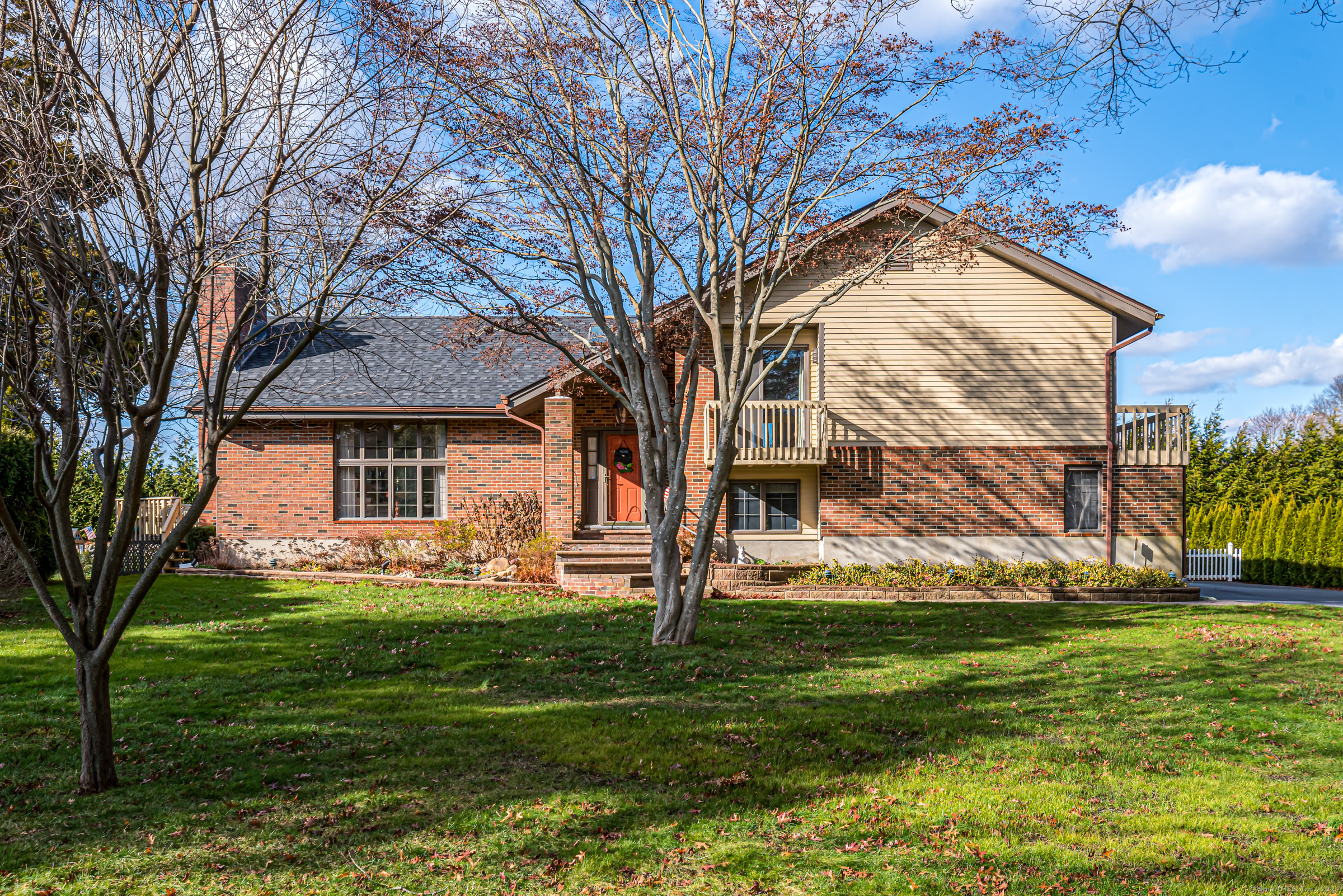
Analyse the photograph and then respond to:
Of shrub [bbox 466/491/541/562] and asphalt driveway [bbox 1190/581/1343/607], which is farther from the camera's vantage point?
shrub [bbox 466/491/541/562]

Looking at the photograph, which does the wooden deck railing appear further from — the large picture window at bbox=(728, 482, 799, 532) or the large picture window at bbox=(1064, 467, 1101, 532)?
the large picture window at bbox=(1064, 467, 1101, 532)

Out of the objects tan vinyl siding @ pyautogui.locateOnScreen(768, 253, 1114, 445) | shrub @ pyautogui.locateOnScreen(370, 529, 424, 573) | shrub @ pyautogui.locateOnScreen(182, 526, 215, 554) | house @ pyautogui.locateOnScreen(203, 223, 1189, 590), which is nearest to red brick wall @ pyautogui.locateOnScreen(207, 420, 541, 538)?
shrub @ pyautogui.locateOnScreen(370, 529, 424, 573)

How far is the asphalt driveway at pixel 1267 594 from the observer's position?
1720 cm

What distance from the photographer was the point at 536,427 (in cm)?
1875

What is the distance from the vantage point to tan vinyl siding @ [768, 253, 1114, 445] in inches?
691

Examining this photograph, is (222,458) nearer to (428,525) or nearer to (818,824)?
(428,525)

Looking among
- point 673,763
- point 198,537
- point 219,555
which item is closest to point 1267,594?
point 673,763

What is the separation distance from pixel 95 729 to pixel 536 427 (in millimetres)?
13296

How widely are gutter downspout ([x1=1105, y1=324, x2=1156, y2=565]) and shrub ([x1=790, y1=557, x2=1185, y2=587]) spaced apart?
68cm

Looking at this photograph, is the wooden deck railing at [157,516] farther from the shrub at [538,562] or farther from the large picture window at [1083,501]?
the large picture window at [1083,501]

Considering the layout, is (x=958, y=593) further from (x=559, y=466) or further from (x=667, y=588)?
(x=559, y=466)

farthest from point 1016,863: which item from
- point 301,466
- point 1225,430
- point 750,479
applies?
point 1225,430

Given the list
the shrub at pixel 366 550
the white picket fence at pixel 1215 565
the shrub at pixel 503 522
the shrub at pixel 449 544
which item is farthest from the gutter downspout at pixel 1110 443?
the shrub at pixel 366 550

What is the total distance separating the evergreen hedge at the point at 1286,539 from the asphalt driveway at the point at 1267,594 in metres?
0.74
